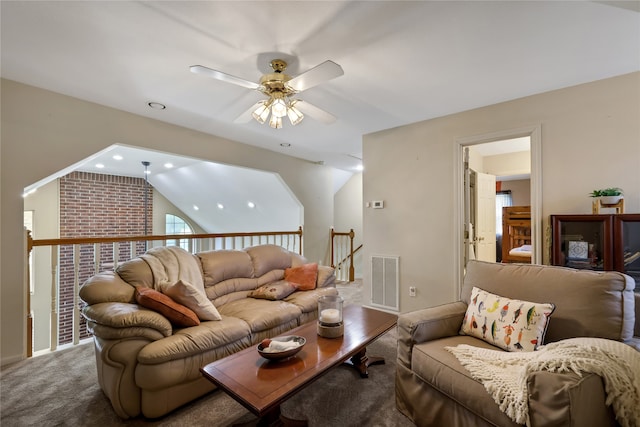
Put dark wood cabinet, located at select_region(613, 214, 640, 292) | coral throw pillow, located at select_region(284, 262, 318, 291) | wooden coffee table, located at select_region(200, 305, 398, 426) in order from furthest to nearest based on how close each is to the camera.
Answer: coral throw pillow, located at select_region(284, 262, 318, 291) → dark wood cabinet, located at select_region(613, 214, 640, 292) → wooden coffee table, located at select_region(200, 305, 398, 426)

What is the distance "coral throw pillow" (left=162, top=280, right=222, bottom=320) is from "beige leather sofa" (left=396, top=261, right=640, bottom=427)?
1.41m

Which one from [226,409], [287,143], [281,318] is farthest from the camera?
[287,143]

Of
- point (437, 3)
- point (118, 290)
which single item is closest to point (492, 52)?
point (437, 3)

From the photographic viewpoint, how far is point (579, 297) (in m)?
1.52

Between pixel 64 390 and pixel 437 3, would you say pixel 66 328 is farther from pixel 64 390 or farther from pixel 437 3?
pixel 437 3

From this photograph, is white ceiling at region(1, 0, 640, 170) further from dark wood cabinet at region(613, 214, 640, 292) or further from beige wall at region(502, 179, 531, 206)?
beige wall at region(502, 179, 531, 206)

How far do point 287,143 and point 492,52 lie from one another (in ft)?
9.14

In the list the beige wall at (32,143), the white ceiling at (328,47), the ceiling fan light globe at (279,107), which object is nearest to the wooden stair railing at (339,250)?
the white ceiling at (328,47)

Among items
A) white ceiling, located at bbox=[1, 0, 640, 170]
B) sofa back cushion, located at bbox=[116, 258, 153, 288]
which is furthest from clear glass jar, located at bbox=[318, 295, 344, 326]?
white ceiling, located at bbox=[1, 0, 640, 170]

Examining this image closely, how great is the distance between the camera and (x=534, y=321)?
1.50 metres

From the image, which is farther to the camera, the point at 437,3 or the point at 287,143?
the point at 287,143

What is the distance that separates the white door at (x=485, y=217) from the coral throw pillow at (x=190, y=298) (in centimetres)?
335

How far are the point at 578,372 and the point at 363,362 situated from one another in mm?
1407

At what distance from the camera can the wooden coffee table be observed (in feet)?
4.01
